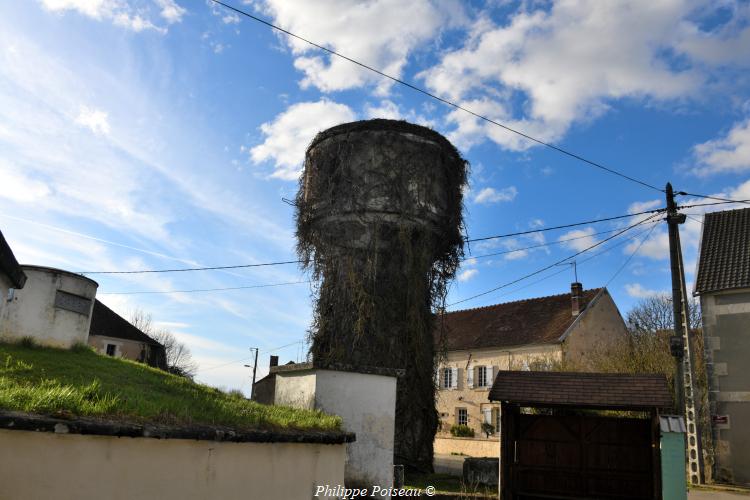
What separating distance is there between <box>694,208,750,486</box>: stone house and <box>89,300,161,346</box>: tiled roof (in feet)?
97.2

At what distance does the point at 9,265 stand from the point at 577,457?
11404 millimetres

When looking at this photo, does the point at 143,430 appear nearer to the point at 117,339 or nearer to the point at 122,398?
the point at 122,398

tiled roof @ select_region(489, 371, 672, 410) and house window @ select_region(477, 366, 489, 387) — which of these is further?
house window @ select_region(477, 366, 489, 387)

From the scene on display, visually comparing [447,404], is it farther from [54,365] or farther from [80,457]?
[80,457]

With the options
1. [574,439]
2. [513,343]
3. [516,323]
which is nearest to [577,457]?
[574,439]

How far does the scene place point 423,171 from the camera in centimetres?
1733

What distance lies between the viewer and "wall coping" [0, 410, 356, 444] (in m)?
4.88

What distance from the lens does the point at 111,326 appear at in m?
35.6

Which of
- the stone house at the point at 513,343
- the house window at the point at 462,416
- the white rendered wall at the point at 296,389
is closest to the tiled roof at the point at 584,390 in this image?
the white rendered wall at the point at 296,389

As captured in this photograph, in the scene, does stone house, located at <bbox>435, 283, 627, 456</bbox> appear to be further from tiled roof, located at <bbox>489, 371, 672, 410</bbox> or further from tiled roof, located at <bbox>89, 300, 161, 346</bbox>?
tiled roof, located at <bbox>89, 300, 161, 346</bbox>

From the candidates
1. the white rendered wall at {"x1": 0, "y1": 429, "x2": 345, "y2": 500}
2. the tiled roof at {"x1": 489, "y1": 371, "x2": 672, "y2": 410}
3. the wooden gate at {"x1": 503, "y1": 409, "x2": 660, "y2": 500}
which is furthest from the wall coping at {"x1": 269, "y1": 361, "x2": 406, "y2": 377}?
the wooden gate at {"x1": 503, "y1": 409, "x2": 660, "y2": 500}

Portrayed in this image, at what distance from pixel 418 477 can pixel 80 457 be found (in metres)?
11.3

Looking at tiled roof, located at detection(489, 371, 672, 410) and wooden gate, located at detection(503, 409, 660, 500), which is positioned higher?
tiled roof, located at detection(489, 371, 672, 410)

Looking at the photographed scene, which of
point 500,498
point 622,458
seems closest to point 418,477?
point 500,498
